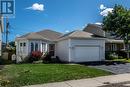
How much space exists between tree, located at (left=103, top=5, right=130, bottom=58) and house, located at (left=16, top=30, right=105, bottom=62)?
5.99 feet

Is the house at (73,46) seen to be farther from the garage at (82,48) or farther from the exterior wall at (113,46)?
the exterior wall at (113,46)

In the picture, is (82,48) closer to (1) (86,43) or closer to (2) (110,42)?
(1) (86,43)

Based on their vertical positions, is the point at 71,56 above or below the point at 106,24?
below

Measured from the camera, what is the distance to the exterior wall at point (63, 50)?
27672mm

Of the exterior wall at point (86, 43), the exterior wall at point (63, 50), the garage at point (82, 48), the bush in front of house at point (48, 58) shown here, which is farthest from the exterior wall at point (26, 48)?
the exterior wall at point (86, 43)

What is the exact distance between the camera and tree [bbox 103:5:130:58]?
27.5 m

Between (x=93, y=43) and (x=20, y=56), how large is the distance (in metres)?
9.16

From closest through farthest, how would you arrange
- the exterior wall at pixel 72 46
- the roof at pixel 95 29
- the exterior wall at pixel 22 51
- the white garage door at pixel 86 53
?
the exterior wall at pixel 72 46 < the white garage door at pixel 86 53 < the exterior wall at pixel 22 51 < the roof at pixel 95 29

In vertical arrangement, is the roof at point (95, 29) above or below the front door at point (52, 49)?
above

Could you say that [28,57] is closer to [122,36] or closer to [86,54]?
[86,54]

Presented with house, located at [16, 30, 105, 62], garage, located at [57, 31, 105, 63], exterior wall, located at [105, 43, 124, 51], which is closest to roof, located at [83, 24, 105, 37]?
exterior wall, located at [105, 43, 124, 51]

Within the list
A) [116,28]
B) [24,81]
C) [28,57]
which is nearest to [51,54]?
[28,57]

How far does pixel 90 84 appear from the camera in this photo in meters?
12.6

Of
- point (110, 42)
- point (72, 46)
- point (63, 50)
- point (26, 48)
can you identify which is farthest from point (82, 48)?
point (110, 42)
